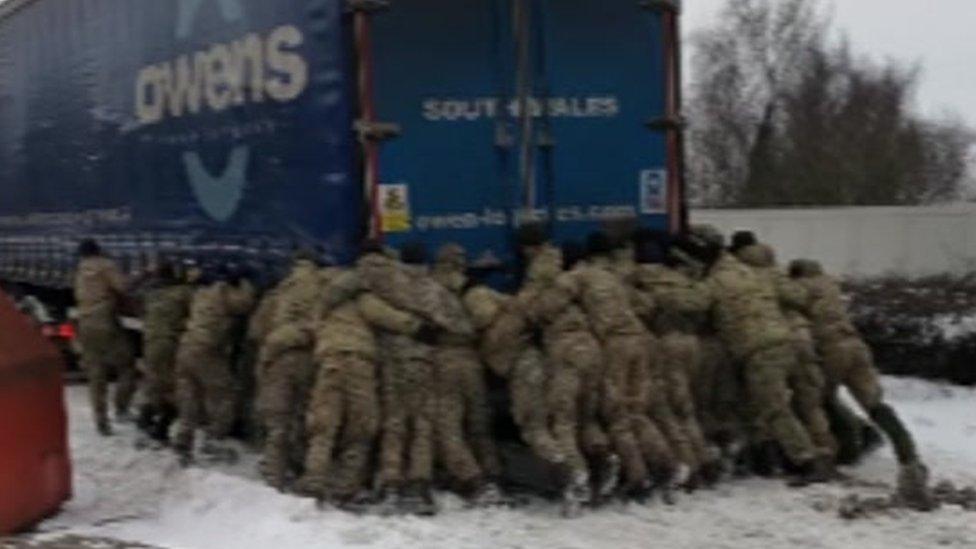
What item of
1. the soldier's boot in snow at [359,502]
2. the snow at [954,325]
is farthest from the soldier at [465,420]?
the snow at [954,325]

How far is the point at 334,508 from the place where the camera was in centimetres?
796

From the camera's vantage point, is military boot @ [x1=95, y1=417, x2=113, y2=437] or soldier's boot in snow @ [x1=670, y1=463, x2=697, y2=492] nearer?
soldier's boot in snow @ [x1=670, y1=463, x2=697, y2=492]

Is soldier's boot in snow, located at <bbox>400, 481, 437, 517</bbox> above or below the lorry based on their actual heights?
below

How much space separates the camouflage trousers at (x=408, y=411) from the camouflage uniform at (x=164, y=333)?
2.48 meters

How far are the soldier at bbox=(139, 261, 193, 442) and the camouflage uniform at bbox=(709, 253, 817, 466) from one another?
12.1 feet

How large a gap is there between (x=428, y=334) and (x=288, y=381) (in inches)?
33.6

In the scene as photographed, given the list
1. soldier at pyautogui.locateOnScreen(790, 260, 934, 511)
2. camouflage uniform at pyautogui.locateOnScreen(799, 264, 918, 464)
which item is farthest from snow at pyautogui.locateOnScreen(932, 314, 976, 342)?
camouflage uniform at pyautogui.locateOnScreen(799, 264, 918, 464)

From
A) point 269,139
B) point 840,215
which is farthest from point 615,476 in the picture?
point 840,215

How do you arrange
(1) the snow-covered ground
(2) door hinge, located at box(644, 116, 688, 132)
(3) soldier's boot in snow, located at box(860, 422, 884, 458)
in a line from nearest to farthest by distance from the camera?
1. (1) the snow-covered ground
2. (3) soldier's boot in snow, located at box(860, 422, 884, 458)
3. (2) door hinge, located at box(644, 116, 688, 132)

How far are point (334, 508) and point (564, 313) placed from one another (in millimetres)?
1628

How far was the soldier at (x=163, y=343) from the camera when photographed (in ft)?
33.2

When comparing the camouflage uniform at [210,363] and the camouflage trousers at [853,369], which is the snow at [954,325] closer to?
the camouflage trousers at [853,369]

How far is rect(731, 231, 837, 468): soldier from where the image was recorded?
8.79 m

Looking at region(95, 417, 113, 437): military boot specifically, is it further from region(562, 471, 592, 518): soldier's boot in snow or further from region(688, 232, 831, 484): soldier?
region(688, 232, 831, 484): soldier
